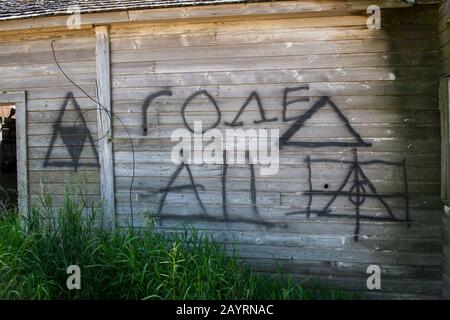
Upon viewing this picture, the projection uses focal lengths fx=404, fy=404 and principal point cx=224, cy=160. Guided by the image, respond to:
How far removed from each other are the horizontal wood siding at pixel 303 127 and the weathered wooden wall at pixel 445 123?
12 cm

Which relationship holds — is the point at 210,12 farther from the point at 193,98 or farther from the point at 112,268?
the point at 112,268

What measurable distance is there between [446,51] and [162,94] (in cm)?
313

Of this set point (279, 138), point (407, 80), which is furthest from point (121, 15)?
point (407, 80)

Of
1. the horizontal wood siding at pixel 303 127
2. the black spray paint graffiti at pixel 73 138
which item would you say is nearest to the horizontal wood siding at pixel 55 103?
the black spray paint graffiti at pixel 73 138

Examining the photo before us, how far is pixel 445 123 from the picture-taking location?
13.6ft

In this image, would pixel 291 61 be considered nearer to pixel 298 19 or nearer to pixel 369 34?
pixel 298 19

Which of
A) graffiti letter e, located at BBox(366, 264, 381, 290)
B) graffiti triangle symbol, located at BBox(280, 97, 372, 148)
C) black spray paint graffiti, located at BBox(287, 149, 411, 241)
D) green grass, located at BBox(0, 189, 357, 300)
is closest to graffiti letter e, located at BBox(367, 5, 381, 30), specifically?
graffiti triangle symbol, located at BBox(280, 97, 372, 148)

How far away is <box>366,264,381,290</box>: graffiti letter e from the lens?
4.46 metres

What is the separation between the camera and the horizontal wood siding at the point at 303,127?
4406 millimetres

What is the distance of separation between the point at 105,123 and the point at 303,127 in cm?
240

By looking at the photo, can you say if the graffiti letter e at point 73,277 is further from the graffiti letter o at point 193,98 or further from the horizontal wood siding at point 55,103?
the graffiti letter o at point 193,98

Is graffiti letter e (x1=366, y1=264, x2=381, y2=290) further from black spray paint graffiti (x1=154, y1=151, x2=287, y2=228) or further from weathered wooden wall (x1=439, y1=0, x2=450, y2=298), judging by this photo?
black spray paint graffiti (x1=154, y1=151, x2=287, y2=228)

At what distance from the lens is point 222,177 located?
4.78 metres

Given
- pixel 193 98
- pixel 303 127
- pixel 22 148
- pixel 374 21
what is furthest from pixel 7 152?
pixel 374 21
